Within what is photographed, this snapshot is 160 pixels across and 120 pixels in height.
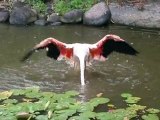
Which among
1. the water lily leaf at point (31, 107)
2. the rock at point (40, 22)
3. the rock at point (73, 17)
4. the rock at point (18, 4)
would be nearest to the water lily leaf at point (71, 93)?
the water lily leaf at point (31, 107)

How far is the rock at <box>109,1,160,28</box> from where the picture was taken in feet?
36.1

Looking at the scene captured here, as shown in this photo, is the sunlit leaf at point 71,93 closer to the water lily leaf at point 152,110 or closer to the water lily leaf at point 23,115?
the water lily leaf at point 23,115

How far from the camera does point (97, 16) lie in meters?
11.2

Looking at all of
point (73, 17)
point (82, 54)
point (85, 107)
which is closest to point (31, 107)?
point (85, 107)

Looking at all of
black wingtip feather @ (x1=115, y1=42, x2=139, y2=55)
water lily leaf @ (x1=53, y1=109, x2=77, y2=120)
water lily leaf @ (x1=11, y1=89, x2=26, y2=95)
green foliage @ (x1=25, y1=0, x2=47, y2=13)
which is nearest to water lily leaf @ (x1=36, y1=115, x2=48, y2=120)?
water lily leaf @ (x1=53, y1=109, x2=77, y2=120)

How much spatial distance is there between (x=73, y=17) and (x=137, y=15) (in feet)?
5.21

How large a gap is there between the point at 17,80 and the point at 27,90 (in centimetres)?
78

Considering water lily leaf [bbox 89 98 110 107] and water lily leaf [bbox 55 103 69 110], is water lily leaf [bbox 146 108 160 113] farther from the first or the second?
water lily leaf [bbox 55 103 69 110]

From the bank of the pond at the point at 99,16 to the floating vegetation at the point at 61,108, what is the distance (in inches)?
185

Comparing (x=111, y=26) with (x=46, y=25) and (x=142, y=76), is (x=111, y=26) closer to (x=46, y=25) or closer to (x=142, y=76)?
(x=46, y=25)

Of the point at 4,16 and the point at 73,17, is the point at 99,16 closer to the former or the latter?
the point at 73,17

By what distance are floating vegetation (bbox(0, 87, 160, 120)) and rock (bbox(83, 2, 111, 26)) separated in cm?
466

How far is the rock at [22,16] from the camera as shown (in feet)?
38.1

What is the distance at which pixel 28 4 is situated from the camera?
40.9ft
